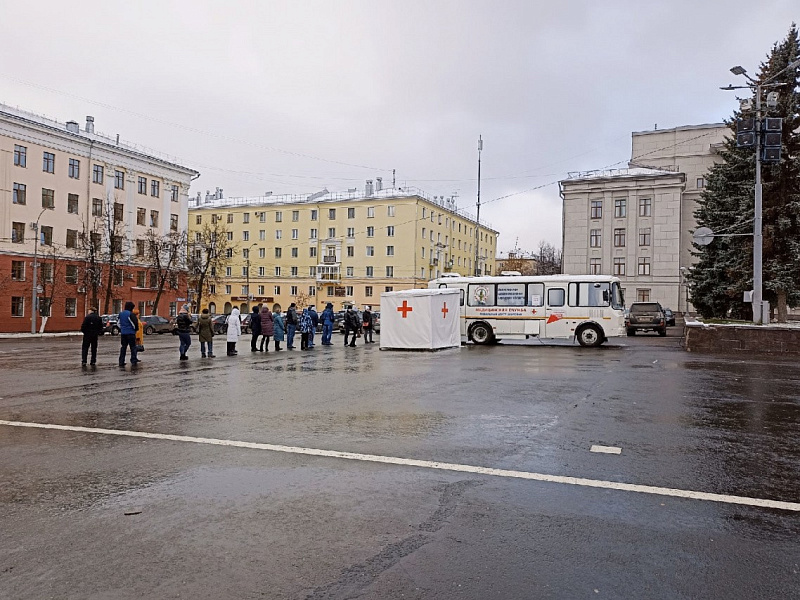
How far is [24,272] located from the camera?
49031mm

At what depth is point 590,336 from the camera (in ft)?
86.9

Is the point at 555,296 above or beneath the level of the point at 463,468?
above

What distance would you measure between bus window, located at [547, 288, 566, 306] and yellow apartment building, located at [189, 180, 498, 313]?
2065 inches

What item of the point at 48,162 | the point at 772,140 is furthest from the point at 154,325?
the point at 772,140

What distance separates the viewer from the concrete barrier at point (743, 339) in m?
21.8

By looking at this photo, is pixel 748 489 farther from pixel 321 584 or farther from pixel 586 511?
pixel 321 584

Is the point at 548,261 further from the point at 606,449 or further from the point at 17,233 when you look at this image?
the point at 606,449

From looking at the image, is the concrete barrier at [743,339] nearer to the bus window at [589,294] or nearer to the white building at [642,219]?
the bus window at [589,294]

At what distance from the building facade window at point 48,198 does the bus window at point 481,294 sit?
127 ft

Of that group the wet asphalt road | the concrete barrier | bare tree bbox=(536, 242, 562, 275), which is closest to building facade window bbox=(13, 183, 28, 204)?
the wet asphalt road

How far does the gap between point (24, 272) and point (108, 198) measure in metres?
10.1

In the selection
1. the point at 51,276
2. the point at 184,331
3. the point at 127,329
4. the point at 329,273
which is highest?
the point at 329,273

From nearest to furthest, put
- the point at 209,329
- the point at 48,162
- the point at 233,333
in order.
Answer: the point at 209,329 < the point at 233,333 < the point at 48,162

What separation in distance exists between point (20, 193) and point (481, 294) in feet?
129
